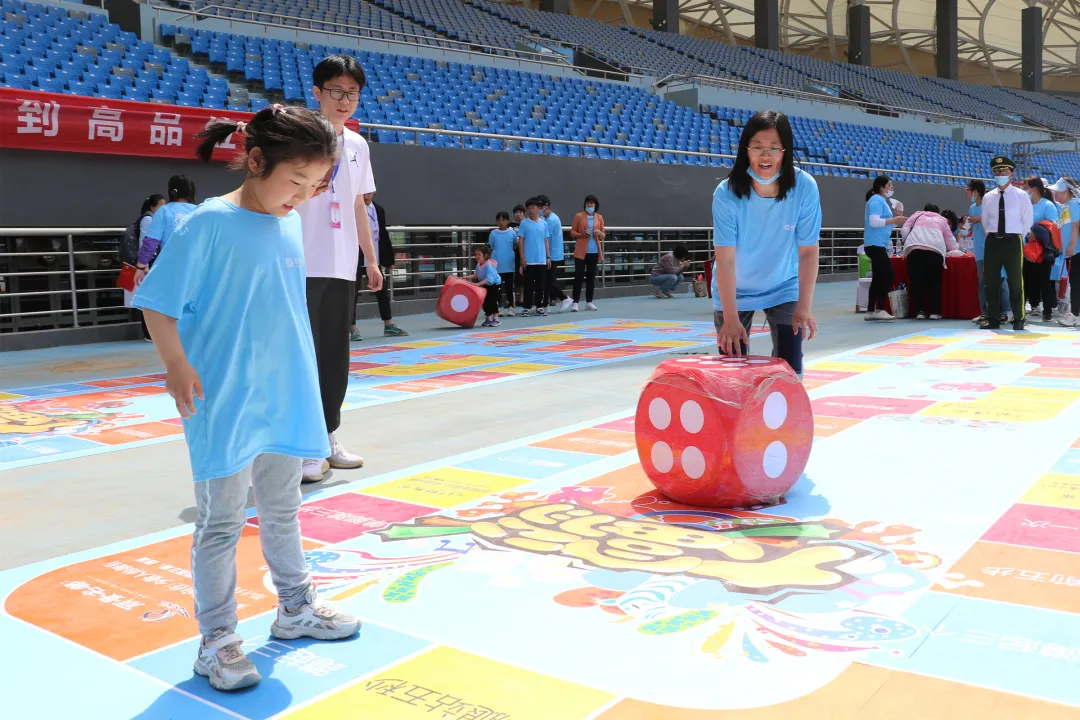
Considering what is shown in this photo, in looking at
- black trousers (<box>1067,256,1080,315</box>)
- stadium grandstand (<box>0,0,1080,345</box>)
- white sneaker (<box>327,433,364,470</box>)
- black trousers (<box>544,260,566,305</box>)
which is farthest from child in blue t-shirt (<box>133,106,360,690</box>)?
black trousers (<box>544,260,566,305</box>)

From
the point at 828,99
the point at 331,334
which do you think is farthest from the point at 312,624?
the point at 828,99

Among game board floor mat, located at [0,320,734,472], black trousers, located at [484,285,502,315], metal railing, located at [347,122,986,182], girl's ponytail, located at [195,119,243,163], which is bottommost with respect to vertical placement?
game board floor mat, located at [0,320,734,472]

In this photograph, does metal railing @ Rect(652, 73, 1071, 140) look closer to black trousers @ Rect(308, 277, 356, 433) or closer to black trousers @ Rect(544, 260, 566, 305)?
black trousers @ Rect(544, 260, 566, 305)

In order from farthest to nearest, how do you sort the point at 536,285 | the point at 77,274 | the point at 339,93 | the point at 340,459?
the point at 536,285
the point at 77,274
the point at 340,459
the point at 339,93

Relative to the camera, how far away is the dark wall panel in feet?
33.2

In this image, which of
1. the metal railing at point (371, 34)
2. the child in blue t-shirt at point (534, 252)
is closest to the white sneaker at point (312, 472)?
the child in blue t-shirt at point (534, 252)

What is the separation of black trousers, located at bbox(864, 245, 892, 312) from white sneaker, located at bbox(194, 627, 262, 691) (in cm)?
1085

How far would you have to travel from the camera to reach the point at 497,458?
4.68m

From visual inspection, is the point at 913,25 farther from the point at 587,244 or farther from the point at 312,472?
the point at 312,472

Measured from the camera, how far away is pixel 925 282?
11.9 m

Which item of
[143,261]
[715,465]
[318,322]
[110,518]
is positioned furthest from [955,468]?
[143,261]

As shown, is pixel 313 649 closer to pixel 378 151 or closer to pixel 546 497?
pixel 546 497

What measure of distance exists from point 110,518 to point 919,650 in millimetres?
2982

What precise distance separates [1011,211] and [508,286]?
6580 mm
